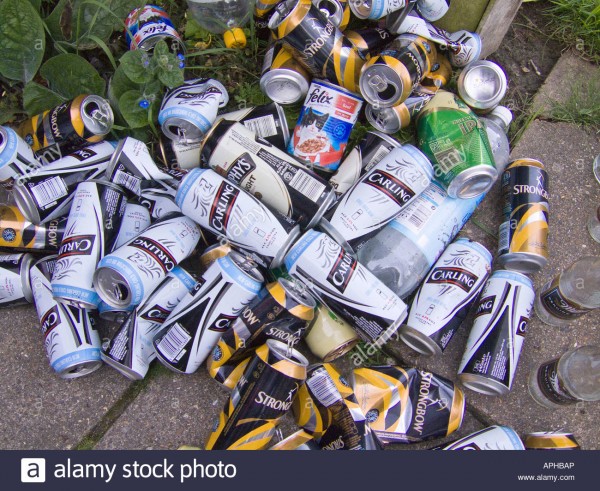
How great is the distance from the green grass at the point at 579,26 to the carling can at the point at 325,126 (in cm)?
92

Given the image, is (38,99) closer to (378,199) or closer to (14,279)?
(14,279)

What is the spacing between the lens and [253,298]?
1.67 m

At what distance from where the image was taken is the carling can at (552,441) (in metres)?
1.66

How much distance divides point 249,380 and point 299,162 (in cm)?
65

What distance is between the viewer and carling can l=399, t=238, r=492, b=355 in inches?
68.5

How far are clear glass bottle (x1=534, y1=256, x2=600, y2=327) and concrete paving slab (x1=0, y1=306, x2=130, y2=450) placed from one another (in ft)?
4.14

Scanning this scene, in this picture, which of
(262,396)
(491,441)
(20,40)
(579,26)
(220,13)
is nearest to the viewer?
(262,396)

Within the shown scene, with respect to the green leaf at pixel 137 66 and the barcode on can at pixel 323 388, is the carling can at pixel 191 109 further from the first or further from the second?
the barcode on can at pixel 323 388

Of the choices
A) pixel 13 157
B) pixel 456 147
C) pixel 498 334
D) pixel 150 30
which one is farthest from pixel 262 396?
pixel 150 30

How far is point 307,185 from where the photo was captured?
1.75m

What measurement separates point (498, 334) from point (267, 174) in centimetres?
79

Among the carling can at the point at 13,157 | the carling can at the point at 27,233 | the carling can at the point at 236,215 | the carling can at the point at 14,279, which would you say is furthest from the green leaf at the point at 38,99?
the carling can at the point at 236,215

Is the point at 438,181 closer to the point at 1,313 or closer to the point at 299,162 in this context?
the point at 299,162

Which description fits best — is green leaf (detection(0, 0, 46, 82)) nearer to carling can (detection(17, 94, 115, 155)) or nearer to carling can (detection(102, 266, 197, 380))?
carling can (detection(17, 94, 115, 155))
